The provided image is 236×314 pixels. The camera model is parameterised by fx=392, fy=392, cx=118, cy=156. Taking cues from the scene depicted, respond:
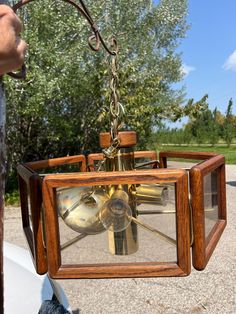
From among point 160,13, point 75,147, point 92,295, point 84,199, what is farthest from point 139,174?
point 160,13

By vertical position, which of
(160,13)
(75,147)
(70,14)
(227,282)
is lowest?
(227,282)

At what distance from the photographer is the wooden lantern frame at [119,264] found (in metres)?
0.82

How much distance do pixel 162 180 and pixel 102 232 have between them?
0.24 metres

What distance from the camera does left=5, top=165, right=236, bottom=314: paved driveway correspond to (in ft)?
11.1

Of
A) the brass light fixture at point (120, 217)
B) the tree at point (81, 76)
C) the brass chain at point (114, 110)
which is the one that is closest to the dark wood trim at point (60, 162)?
the brass light fixture at point (120, 217)

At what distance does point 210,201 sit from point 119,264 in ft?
1.03

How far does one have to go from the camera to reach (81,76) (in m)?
8.44

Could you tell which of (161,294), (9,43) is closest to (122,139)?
(9,43)

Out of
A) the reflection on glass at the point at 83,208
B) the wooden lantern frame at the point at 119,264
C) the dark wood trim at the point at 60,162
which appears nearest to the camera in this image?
the wooden lantern frame at the point at 119,264

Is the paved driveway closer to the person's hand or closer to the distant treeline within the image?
the person's hand

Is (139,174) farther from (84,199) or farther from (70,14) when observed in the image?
(70,14)

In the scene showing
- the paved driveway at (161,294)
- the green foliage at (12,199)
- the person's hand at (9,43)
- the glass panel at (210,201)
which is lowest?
the paved driveway at (161,294)

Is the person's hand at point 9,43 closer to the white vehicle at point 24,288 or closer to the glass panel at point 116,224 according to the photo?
the glass panel at point 116,224

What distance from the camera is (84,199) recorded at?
938 millimetres
